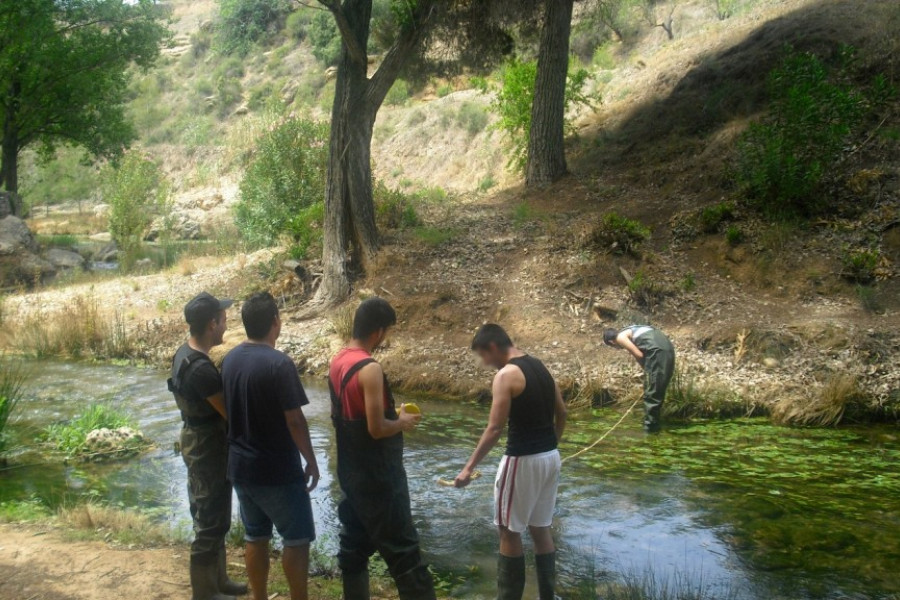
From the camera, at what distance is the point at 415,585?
4473 millimetres

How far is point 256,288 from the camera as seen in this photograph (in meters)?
17.1

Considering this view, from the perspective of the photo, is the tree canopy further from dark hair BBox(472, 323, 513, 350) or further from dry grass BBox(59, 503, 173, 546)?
dark hair BBox(472, 323, 513, 350)

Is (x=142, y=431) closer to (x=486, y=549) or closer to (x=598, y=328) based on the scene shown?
(x=486, y=549)

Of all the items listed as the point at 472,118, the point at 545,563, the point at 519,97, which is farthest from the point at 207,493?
the point at 472,118

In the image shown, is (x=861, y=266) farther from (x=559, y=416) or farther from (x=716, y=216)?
(x=559, y=416)

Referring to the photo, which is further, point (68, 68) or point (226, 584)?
point (68, 68)

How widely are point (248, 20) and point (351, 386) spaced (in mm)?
59540

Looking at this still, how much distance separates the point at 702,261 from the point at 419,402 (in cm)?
592

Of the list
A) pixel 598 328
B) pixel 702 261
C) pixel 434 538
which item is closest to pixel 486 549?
pixel 434 538

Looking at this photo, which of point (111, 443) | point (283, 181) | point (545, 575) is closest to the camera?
point (545, 575)

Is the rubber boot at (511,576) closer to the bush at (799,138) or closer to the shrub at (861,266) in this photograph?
the shrub at (861,266)

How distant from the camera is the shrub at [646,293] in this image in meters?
13.8

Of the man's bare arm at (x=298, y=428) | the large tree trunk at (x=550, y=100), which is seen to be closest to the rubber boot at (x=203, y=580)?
the man's bare arm at (x=298, y=428)

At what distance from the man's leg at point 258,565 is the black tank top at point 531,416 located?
5.03ft
